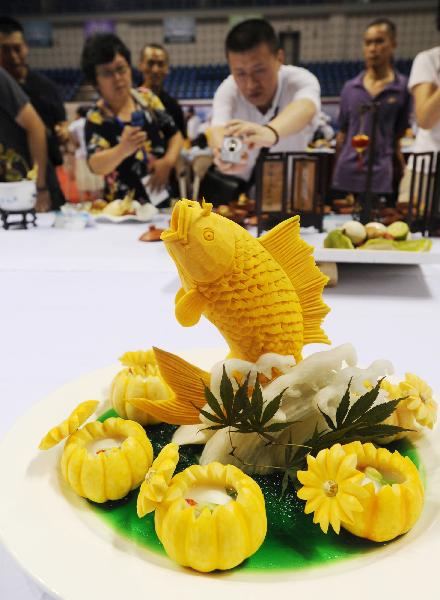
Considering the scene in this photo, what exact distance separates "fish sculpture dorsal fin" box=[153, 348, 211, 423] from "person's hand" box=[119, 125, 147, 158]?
1778mm

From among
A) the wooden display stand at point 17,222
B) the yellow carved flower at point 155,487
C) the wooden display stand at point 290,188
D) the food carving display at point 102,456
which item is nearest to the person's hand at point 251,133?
the wooden display stand at point 290,188

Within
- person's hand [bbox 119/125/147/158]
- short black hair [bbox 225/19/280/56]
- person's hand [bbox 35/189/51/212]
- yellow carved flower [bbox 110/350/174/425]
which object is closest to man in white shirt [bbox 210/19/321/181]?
short black hair [bbox 225/19/280/56]

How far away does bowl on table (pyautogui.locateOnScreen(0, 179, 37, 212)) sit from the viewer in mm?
2045

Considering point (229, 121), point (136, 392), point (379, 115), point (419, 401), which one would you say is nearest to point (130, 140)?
point (229, 121)

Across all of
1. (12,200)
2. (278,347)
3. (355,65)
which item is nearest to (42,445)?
(278,347)

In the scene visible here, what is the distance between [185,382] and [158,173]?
79.6 inches

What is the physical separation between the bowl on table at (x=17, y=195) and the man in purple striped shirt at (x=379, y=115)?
4.87 ft

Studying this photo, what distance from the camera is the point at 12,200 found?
2105mm

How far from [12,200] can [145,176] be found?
0.66m

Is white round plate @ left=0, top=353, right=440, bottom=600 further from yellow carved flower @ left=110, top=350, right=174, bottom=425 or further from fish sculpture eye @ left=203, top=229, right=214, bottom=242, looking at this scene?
fish sculpture eye @ left=203, top=229, right=214, bottom=242

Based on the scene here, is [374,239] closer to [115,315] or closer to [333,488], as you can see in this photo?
[115,315]

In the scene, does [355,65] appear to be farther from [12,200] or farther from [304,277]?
[304,277]

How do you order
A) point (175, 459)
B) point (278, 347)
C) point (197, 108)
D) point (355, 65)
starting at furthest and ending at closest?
point (355, 65) < point (197, 108) < point (278, 347) < point (175, 459)

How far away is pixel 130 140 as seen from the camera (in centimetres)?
224
